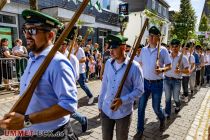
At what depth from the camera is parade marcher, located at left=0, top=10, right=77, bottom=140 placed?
1.91m

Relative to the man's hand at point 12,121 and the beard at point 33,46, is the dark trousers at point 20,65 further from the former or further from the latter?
the man's hand at point 12,121

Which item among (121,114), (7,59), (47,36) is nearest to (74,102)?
(47,36)

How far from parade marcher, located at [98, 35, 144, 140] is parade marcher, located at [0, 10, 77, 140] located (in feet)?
3.72

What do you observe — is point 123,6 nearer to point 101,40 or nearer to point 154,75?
point 101,40

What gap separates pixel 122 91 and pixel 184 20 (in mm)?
52091

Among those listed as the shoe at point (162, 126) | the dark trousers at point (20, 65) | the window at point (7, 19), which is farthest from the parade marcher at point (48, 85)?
the window at point (7, 19)

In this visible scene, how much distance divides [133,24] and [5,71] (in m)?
24.2

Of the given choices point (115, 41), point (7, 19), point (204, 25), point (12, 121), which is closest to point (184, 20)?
point (204, 25)

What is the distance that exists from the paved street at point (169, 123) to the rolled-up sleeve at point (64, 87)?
9.85 feet

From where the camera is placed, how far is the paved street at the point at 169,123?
16.7 ft

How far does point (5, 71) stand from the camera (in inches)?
337

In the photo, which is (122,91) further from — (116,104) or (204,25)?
(204,25)

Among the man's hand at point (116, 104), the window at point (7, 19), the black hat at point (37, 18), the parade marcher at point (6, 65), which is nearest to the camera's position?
the black hat at point (37, 18)

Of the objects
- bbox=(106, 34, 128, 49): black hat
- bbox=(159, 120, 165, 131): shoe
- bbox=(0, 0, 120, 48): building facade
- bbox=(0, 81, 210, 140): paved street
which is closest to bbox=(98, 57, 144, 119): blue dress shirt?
bbox=(106, 34, 128, 49): black hat
